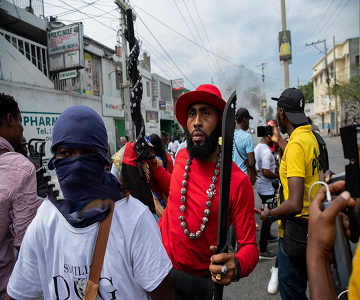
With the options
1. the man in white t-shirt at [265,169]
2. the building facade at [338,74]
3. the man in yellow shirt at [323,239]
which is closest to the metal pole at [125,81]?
the man in white t-shirt at [265,169]

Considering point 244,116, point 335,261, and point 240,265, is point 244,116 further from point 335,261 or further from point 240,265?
point 335,261

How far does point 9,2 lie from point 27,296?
550 inches

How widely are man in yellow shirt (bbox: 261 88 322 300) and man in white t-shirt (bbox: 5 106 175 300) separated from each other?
3.78 feet

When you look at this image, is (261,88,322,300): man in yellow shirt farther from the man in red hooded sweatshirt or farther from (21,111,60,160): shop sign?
(21,111,60,160): shop sign

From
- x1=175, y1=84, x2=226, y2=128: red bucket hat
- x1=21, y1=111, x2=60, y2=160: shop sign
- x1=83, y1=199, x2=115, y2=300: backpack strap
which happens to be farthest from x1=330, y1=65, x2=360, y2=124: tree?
x1=83, y1=199, x2=115, y2=300: backpack strap

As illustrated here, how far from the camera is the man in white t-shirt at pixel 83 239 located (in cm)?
104

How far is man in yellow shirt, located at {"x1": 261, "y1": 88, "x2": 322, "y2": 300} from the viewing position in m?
1.81

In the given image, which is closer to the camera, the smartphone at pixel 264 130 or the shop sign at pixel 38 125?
the smartphone at pixel 264 130

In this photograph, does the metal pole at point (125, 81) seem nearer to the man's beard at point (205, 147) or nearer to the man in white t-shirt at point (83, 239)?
the man's beard at point (205, 147)

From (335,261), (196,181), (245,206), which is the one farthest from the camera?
(196,181)

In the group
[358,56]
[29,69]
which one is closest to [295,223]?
[29,69]

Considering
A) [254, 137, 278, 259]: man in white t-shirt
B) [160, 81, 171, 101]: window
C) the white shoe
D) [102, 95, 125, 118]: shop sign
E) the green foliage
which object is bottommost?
the white shoe

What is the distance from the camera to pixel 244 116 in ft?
14.9

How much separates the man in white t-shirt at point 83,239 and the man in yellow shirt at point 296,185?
1.15 metres
